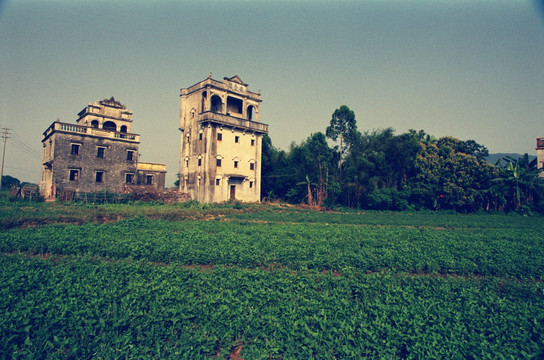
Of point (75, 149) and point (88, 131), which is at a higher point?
point (88, 131)

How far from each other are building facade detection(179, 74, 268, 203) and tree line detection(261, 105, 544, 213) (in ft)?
23.0

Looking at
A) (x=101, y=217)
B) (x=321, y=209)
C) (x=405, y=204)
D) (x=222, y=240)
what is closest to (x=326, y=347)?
(x=222, y=240)

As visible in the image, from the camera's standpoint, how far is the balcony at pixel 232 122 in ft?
103

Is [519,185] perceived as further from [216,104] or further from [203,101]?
[203,101]

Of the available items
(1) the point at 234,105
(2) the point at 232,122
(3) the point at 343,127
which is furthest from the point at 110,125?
(3) the point at 343,127

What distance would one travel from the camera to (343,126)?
36812 millimetres

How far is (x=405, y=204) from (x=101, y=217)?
31553 mm

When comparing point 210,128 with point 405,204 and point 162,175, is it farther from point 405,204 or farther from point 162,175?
point 405,204

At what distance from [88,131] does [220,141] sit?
569 inches

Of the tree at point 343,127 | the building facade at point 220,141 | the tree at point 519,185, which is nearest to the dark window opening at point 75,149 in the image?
the building facade at point 220,141

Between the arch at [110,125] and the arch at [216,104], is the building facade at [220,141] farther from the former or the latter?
the arch at [110,125]

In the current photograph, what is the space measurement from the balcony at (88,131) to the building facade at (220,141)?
20.3ft

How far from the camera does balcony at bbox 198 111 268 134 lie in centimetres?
3151

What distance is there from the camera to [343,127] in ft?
121
